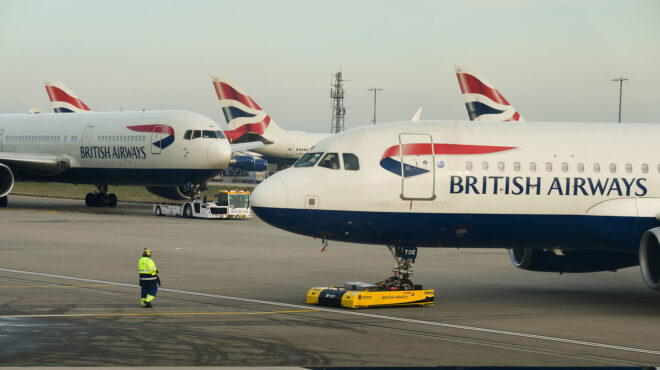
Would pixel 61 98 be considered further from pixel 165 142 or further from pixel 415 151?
pixel 415 151

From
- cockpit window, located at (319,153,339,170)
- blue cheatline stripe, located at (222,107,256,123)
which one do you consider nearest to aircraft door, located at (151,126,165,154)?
cockpit window, located at (319,153,339,170)

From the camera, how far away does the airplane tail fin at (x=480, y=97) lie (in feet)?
177

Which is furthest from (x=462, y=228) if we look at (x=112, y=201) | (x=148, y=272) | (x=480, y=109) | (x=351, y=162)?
(x=112, y=201)

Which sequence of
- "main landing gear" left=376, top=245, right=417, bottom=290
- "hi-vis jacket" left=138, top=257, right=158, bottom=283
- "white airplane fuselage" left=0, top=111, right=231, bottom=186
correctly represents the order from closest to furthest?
"hi-vis jacket" left=138, top=257, right=158, bottom=283, "main landing gear" left=376, top=245, right=417, bottom=290, "white airplane fuselage" left=0, top=111, right=231, bottom=186

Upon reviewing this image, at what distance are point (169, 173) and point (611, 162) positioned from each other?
3178 cm

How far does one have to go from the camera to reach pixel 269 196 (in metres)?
19.7

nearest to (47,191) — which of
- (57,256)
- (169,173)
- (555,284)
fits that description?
(169,173)

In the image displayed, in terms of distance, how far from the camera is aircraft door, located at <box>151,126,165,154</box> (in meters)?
48.8

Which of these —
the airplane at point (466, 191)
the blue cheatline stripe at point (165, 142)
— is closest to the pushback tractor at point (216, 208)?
the blue cheatline stripe at point (165, 142)

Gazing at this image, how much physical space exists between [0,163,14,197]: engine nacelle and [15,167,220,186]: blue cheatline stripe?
306 centimetres

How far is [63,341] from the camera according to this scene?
48.8 feet

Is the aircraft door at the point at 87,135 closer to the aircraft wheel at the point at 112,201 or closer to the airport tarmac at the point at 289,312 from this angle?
the aircraft wheel at the point at 112,201

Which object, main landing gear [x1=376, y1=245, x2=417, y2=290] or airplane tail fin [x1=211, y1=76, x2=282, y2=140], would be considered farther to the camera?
airplane tail fin [x1=211, y1=76, x2=282, y2=140]

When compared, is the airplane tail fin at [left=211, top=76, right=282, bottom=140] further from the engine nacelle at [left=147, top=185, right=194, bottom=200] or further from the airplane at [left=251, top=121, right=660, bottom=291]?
the airplane at [left=251, top=121, right=660, bottom=291]
